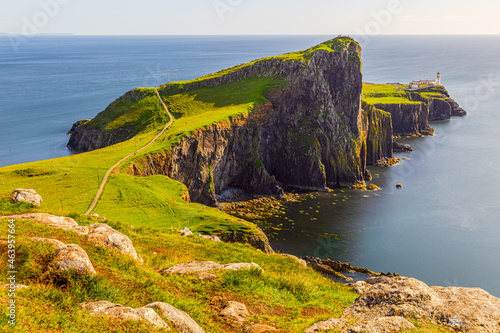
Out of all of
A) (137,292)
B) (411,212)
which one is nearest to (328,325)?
(137,292)

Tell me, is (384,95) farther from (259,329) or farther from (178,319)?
(178,319)

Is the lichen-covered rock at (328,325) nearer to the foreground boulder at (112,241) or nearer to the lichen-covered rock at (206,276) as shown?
the lichen-covered rock at (206,276)

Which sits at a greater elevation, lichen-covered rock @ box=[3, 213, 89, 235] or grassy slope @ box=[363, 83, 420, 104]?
grassy slope @ box=[363, 83, 420, 104]

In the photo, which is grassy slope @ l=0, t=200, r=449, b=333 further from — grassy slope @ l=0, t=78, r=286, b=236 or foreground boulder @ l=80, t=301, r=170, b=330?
grassy slope @ l=0, t=78, r=286, b=236

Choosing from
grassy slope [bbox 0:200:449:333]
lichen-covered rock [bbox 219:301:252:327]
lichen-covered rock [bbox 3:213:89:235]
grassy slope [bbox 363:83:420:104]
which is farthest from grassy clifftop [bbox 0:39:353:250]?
grassy slope [bbox 363:83:420:104]

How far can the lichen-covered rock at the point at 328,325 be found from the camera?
45.4 ft

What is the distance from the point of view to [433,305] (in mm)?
15250

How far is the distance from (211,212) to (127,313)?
44.5 meters

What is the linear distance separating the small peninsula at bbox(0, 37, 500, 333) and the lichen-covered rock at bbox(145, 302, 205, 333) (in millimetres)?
59

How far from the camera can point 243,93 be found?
104 metres

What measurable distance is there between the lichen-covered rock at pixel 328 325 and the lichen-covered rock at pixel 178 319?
4.47 m

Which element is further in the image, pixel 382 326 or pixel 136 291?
pixel 136 291

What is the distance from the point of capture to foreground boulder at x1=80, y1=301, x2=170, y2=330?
11.9 metres

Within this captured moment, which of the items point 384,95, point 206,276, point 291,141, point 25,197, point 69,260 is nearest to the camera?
point 69,260
